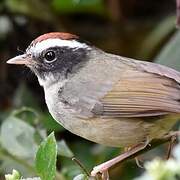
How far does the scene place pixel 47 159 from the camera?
194 centimetres

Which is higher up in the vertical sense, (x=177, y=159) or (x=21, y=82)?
(x=177, y=159)

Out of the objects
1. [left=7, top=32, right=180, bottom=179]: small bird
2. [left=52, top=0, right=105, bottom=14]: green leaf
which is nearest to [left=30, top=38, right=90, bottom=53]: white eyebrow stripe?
[left=7, top=32, right=180, bottom=179]: small bird

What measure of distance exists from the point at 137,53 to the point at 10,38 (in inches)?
51.6

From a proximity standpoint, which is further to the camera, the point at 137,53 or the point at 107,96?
the point at 137,53

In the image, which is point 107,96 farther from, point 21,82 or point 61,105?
point 21,82

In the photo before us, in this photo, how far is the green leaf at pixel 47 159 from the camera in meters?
1.89

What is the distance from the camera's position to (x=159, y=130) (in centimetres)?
275

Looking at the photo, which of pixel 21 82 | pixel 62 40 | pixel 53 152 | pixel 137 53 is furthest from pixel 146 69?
pixel 21 82

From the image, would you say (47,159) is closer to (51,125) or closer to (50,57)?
(50,57)

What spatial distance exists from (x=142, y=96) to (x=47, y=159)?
94cm

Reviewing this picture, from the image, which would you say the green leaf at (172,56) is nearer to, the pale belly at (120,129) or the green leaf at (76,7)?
the pale belly at (120,129)

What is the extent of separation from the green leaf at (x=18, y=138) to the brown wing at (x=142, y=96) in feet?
2.06

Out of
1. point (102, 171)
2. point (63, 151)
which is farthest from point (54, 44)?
point (102, 171)

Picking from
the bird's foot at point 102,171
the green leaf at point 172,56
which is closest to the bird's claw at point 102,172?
the bird's foot at point 102,171
